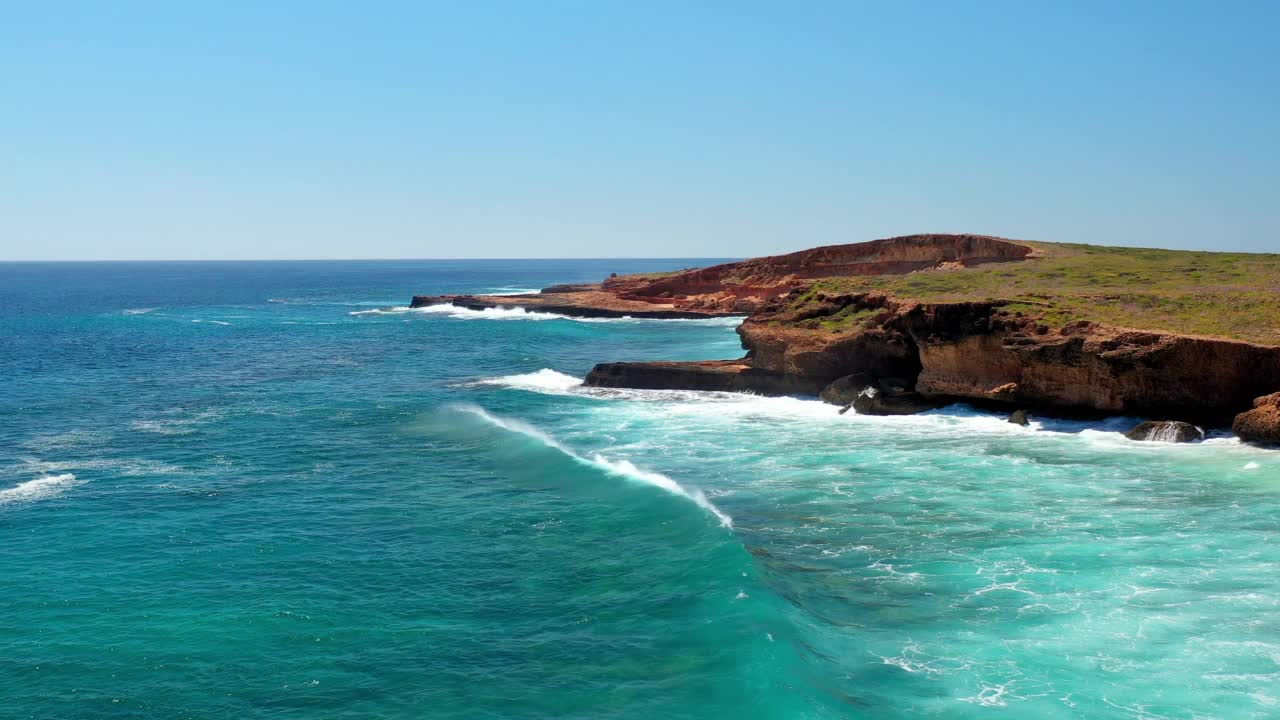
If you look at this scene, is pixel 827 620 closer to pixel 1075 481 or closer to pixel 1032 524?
pixel 1032 524

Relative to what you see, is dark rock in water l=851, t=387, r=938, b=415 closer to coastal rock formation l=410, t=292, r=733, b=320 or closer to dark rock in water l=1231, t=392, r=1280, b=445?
dark rock in water l=1231, t=392, r=1280, b=445

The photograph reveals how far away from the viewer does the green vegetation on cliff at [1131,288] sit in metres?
33.9

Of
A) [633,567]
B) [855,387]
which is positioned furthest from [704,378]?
[633,567]

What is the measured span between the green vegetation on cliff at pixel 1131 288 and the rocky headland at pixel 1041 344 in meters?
0.10

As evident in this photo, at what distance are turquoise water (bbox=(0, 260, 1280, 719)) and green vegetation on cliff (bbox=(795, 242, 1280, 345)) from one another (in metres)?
4.91

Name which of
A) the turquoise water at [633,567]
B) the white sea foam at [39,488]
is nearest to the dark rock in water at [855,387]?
the turquoise water at [633,567]

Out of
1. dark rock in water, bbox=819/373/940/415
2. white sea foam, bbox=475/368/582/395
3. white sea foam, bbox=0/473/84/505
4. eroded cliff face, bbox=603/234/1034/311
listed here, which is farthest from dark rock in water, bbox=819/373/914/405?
white sea foam, bbox=0/473/84/505

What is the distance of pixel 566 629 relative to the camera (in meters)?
17.3

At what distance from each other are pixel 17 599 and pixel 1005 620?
19.2 meters

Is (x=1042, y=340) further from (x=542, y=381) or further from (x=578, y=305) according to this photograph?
(x=578, y=305)

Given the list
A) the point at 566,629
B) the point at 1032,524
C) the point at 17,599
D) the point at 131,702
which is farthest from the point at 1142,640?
the point at 17,599

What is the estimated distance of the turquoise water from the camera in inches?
591

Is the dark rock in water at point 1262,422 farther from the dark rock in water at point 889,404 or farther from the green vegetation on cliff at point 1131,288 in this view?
the dark rock in water at point 889,404

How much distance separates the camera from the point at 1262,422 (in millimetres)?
28891
